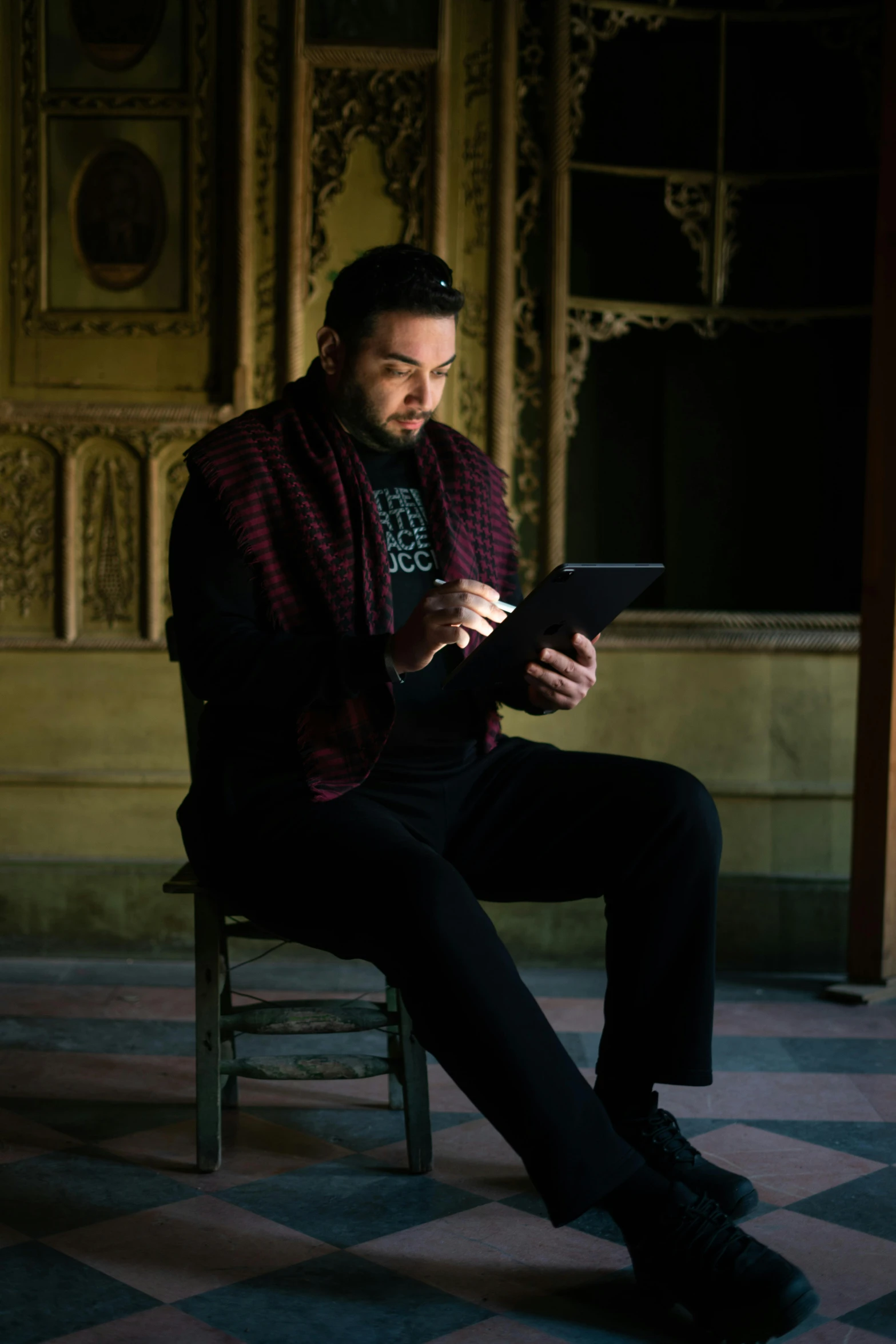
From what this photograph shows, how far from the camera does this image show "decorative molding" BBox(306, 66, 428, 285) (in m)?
3.60

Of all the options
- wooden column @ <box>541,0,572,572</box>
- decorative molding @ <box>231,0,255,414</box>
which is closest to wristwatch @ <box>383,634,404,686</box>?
wooden column @ <box>541,0,572,572</box>

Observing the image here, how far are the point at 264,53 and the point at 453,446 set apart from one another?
1.68 meters

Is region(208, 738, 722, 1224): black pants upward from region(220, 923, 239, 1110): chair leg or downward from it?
upward

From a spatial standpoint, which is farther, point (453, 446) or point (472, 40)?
point (472, 40)

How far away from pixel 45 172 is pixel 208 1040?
8.13 feet

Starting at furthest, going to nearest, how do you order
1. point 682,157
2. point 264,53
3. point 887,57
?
1. point 682,157
2. point 264,53
3. point 887,57

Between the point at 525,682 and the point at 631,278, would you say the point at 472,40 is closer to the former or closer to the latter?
the point at 631,278

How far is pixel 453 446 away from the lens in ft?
8.29

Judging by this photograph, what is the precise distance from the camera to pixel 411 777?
219 cm

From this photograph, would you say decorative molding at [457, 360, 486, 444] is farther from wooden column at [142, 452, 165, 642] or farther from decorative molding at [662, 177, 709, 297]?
wooden column at [142, 452, 165, 642]

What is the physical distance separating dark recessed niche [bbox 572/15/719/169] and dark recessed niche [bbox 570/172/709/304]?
0.09 metres

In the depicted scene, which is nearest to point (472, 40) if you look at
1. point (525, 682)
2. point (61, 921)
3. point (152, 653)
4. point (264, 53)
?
point (264, 53)

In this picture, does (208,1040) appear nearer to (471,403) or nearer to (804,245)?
(471,403)

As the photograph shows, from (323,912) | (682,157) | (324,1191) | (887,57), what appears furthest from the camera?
(682,157)
